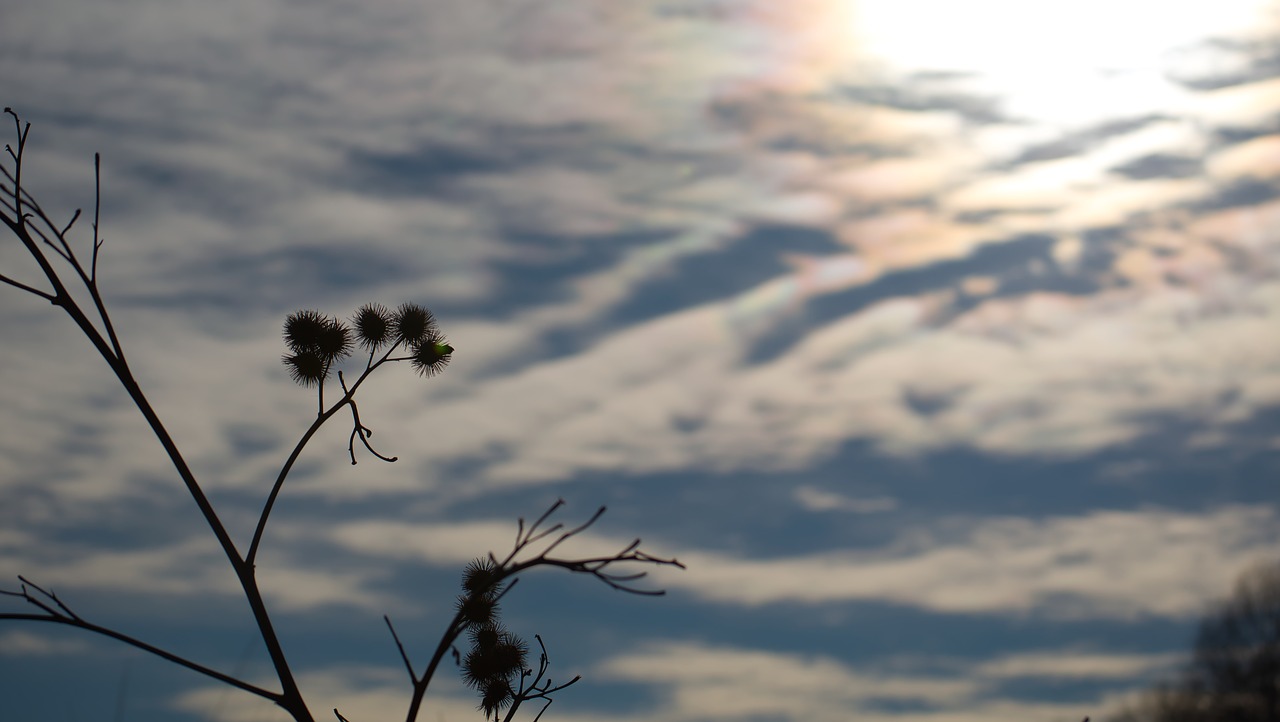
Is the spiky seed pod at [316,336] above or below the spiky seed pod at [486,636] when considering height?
above

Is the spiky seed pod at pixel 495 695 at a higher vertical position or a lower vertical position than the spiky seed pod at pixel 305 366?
lower

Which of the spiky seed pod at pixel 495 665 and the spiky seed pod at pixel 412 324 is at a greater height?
the spiky seed pod at pixel 412 324

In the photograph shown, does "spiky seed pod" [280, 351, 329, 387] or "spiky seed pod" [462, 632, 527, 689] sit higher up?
"spiky seed pod" [280, 351, 329, 387]

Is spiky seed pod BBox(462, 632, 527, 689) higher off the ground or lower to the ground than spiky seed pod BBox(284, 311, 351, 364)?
lower

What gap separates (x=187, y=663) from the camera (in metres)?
2.99

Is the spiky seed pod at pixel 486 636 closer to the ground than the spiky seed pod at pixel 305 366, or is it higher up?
closer to the ground

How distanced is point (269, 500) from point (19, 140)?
54.1 inches

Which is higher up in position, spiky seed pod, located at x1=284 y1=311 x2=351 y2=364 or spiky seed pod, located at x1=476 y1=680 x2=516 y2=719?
spiky seed pod, located at x1=284 y1=311 x2=351 y2=364

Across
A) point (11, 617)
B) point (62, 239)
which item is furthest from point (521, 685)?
point (62, 239)

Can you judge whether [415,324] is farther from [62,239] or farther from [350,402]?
[62,239]

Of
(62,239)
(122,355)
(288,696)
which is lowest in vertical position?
(288,696)

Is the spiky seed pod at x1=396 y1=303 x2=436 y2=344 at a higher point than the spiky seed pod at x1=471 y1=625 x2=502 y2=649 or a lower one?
higher

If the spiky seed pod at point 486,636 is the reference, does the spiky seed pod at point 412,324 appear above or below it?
above

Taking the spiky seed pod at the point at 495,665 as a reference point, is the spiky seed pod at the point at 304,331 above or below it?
above
